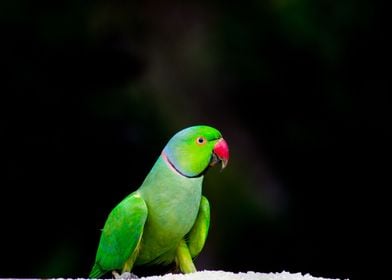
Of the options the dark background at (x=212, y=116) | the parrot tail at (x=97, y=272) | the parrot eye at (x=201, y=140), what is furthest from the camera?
the dark background at (x=212, y=116)

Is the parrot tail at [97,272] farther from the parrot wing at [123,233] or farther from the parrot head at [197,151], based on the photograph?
the parrot head at [197,151]

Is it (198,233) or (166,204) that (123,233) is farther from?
(198,233)

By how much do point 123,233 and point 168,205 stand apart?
0.46 feet

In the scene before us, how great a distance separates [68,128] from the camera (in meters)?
5.11

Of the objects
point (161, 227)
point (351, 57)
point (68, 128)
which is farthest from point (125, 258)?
point (351, 57)

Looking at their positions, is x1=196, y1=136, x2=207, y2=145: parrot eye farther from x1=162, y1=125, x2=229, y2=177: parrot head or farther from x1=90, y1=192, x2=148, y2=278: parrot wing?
x1=90, y1=192, x2=148, y2=278: parrot wing

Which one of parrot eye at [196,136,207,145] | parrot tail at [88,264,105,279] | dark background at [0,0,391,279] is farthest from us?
dark background at [0,0,391,279]

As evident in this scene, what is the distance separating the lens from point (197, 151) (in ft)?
7.79

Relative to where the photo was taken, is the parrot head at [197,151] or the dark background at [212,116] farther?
the dark background at [212,116]

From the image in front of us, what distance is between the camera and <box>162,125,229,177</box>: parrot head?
237 cm

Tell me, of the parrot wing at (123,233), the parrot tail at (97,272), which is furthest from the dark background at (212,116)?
the parrot wing at (123,233)

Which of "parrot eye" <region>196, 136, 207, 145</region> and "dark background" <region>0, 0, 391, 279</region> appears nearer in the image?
"parrot eye" <region>196, 136, 207, 145</region>

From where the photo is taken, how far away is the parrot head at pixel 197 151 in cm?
237

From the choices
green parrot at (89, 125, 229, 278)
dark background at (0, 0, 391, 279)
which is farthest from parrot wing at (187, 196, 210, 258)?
dark background at (0, 0, 391, 279)
